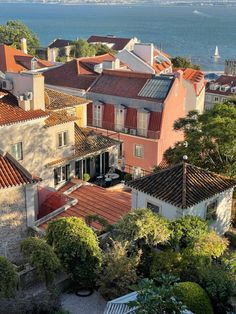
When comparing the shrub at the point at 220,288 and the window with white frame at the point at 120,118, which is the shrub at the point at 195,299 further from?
the window with white frame at the point at 120,118

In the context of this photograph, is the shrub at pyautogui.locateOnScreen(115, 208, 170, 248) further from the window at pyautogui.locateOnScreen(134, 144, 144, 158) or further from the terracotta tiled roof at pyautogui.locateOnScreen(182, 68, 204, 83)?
the terracotta tiled roof at pyautogui.locateOnScreen(182, 68, 204, 83)

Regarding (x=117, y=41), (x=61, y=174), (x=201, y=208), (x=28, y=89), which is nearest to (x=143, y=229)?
(x=201, y=208)

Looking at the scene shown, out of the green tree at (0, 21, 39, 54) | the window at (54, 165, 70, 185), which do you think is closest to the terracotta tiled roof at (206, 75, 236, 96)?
the green tree at (0, 21, 39, 54)


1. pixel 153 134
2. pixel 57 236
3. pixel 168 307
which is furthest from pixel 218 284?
pixel 153 134

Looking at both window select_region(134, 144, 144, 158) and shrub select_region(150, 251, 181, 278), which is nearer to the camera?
shrub select_region(150, 251, 181, 278)

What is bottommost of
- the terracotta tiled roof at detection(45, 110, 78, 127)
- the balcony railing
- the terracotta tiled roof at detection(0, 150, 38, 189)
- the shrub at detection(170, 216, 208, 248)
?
the balcony railing

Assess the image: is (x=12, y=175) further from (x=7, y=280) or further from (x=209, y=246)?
(x=209, y=246)
